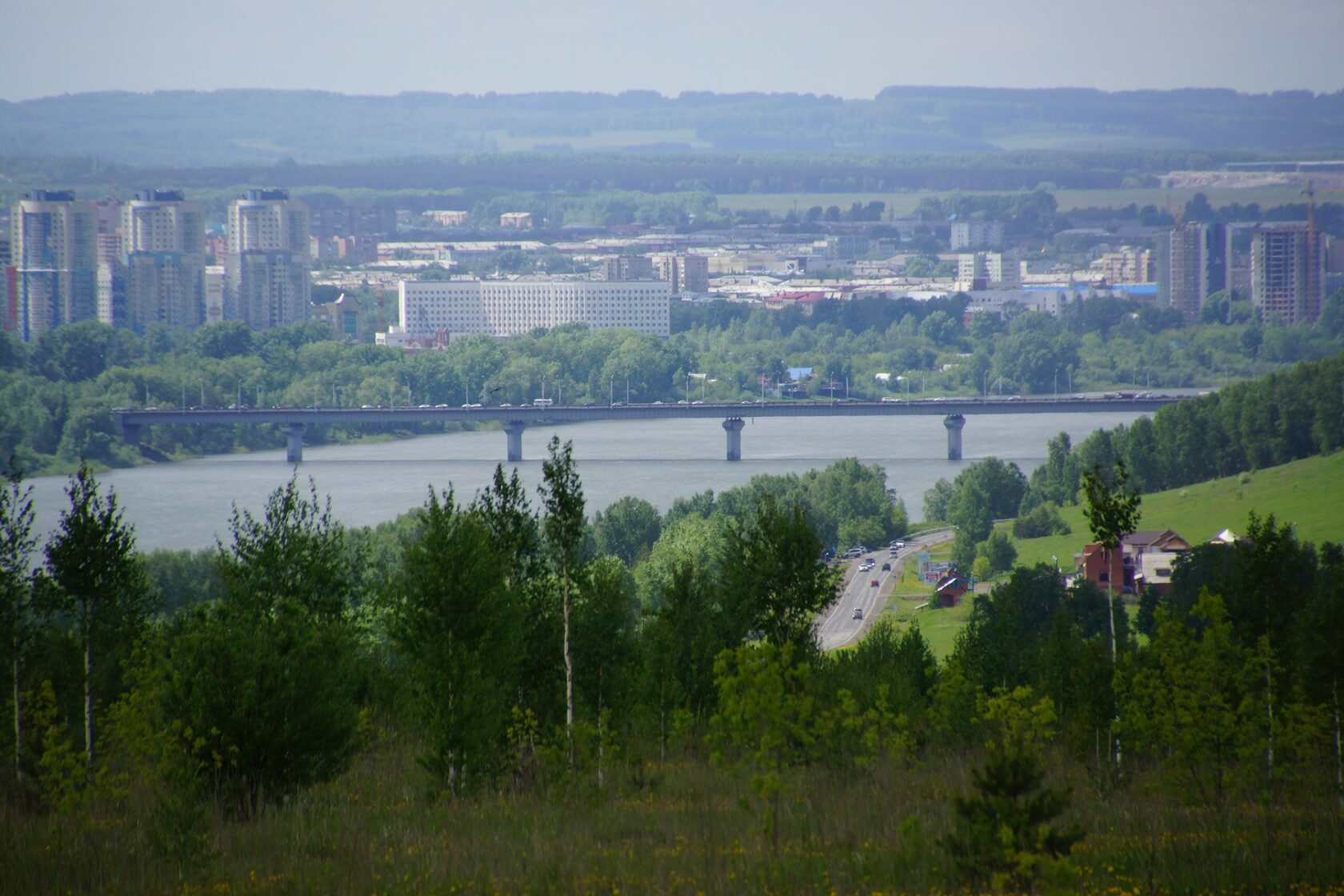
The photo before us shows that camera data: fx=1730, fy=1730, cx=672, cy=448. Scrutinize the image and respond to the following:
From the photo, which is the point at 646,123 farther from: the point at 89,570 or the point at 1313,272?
the point at 89,570

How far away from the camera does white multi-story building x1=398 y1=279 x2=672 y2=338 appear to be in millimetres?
65750

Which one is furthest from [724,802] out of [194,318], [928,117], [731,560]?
[928,117]

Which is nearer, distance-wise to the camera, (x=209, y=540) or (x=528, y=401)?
(x=209, y=540)

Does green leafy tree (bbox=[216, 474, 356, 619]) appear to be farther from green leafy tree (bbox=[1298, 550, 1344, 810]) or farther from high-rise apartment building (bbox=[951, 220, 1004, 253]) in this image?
high-rise apartment building (bbox=[951, 220, 1004, 253])

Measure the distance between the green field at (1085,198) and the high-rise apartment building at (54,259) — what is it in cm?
4843

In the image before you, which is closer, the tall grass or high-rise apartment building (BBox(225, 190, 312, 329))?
the tall grass

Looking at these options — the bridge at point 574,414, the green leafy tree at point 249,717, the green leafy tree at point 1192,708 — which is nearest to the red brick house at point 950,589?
the green leafy tree at point 1192,708

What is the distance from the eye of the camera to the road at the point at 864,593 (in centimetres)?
1520

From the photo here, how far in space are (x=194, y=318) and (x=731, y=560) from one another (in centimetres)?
5679

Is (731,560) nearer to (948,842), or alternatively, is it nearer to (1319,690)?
(1319,690)

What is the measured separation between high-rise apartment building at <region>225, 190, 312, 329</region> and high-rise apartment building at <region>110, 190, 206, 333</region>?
1478 mm

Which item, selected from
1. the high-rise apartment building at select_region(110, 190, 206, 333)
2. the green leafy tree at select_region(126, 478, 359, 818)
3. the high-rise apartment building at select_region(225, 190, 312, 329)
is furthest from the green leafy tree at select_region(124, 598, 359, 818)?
the high-rise apartment building at select_region(225, 190, 312, 329)

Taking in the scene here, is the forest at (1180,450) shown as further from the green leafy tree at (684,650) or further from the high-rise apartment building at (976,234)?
the high-rise apartment building at (976,234)

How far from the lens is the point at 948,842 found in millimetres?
4332
